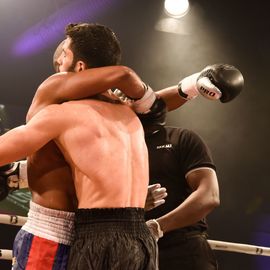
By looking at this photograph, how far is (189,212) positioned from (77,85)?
2.45 feet

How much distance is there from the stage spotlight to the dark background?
5 centimetres

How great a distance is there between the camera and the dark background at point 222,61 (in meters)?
3.99

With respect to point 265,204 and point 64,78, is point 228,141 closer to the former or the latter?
point 265,204

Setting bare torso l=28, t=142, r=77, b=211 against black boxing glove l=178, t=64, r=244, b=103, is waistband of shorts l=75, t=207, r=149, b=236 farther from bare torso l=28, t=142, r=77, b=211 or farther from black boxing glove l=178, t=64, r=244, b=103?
black boxing glove l=178, t=64, r=244, b=103

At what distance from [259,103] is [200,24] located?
2.64 ft

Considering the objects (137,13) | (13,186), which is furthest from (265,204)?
(13,186)

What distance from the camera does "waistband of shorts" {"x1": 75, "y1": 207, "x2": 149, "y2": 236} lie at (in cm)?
129

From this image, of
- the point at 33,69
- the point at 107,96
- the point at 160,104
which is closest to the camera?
the point at 107,96

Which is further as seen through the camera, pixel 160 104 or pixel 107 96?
pixel 160 104

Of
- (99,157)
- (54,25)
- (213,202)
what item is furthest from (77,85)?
Result: (54,25)

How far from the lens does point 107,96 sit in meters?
1.50

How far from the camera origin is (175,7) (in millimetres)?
4172

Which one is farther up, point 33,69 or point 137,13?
point 137,13

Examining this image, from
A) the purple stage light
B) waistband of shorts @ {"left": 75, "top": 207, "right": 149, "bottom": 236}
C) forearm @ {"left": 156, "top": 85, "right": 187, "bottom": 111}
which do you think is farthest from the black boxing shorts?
the purple stage light
